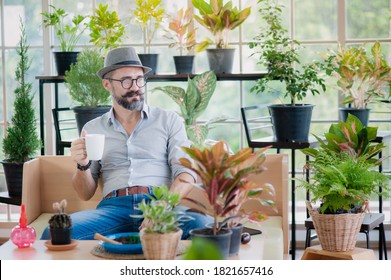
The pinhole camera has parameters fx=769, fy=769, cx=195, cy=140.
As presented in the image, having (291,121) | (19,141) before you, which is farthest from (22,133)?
(291,121)

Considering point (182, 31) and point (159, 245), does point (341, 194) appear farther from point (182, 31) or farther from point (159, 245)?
point (182, 31)

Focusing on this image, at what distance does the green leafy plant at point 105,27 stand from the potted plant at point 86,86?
272 mm

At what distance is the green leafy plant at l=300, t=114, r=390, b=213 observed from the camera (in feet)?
11.6

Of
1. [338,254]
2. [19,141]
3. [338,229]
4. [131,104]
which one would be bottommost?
[338,254]

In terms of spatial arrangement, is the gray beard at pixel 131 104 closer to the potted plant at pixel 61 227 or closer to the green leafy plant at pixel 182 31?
the green leafy plant at pixel 182 31

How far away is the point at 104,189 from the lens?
157 inches

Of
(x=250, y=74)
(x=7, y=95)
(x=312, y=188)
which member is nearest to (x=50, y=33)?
(x=7, y=95)

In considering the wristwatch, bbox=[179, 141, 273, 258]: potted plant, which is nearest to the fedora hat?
the wristwatch

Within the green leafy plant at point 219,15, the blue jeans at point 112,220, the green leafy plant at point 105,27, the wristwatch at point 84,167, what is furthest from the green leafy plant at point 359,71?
the wristwatch at point 84,167

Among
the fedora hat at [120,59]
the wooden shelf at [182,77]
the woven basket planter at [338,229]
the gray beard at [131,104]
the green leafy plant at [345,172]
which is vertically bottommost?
the woven basket planter at [338,229]

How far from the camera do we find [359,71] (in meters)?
4.56

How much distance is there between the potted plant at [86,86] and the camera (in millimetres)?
4688

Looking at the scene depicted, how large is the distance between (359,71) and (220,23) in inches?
35.0
